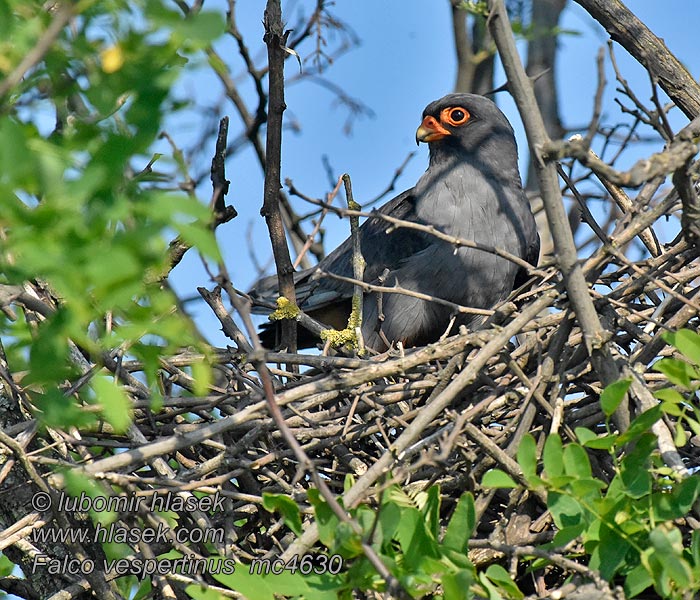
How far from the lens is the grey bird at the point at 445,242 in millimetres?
5527

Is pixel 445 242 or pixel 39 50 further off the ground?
pixel 39 50

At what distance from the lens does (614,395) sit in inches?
115

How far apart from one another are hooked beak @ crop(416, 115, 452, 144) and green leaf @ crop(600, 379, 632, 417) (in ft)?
11.5

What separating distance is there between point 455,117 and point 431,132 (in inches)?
7.9

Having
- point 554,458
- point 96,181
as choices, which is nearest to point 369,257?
point 554,458

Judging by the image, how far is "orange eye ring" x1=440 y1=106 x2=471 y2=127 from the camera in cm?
619

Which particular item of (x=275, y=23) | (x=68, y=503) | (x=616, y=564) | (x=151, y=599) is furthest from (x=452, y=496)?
(x=275, y=23)

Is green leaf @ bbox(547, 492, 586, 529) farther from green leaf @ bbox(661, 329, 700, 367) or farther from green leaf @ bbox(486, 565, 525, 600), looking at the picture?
green leaf @ bbox(661, 329, 700, 367)

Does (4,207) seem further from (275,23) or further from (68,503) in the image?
(275,23)

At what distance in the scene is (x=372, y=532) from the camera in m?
2.51

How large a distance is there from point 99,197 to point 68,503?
2.32m

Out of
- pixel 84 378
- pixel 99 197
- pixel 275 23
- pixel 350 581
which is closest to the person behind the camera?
pixel 99 197

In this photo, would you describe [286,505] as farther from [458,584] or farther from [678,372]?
[678,372]

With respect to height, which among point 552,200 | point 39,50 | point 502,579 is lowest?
point 502,579
